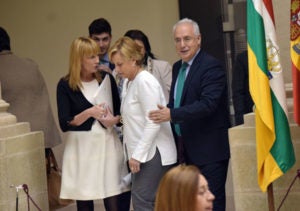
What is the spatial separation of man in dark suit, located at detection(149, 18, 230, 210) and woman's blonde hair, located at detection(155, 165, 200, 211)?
2.57 metres

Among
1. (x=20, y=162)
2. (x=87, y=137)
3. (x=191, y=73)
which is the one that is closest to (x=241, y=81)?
(x=191, y=73)

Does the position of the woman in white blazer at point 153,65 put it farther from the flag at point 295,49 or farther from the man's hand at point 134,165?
the flag at point 295,49

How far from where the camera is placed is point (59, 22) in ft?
37.4

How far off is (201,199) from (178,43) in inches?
114

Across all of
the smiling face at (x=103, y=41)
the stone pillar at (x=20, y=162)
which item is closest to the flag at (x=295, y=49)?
the smiling face at (x=103, y=41)

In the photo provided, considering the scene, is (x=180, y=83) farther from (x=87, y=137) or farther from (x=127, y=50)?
(x=87, y=137)

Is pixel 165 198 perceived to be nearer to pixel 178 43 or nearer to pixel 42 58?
pixel 178 43

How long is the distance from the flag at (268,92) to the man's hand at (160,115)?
670mm

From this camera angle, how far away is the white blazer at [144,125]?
706cm

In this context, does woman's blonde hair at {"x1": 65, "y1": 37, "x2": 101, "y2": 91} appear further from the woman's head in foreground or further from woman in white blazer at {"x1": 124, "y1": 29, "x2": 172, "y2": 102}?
the woman's head in foreground

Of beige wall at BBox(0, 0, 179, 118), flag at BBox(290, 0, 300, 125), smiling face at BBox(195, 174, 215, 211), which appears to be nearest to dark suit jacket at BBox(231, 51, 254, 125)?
flag at BBox(290, 0, 300, 125)

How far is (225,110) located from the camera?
723 centimetres

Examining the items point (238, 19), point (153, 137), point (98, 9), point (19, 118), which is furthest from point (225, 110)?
point (98, 9)

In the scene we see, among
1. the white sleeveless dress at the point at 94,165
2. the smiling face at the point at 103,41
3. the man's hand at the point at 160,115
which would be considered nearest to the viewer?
the man's hand at the point at 160,115
